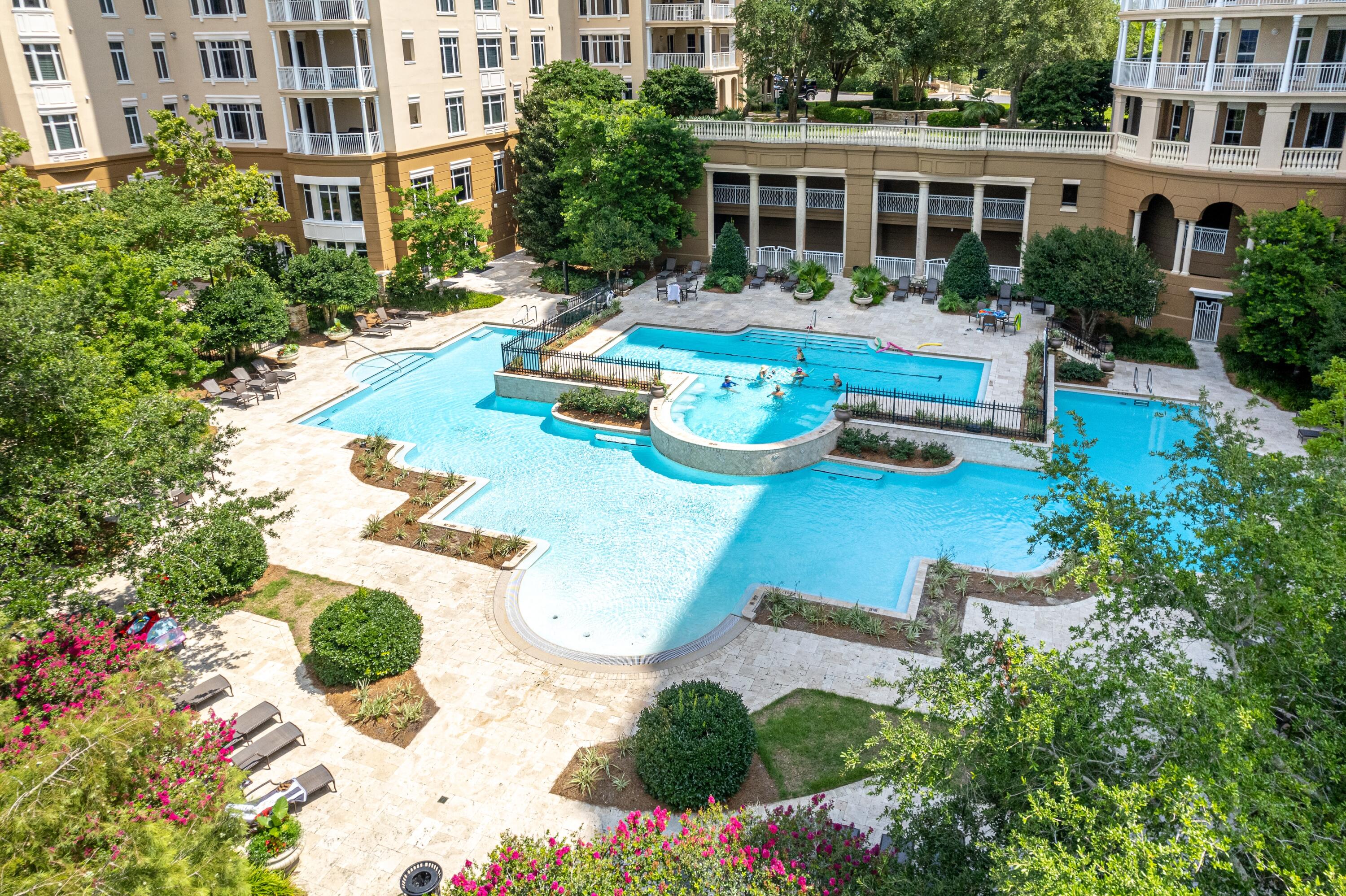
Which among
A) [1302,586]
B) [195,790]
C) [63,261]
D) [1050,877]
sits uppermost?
[63,261]

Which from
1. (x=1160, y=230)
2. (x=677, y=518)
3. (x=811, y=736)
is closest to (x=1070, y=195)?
(x=1160, y=230)

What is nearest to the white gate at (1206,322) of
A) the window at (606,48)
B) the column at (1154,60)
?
the column at (1154,60)

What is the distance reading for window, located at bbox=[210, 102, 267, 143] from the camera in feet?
141

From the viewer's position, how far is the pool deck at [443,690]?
51.4 feet

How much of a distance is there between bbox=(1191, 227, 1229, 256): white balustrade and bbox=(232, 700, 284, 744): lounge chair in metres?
34.5

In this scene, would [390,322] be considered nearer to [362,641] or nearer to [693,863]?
[362,641]

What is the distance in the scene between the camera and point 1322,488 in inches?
487

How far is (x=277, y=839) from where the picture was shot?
14.8m

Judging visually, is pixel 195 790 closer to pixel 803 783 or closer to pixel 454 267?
pixel 803 783

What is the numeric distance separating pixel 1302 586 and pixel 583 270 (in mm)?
38940

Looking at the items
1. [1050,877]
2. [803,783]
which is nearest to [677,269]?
[803,783]

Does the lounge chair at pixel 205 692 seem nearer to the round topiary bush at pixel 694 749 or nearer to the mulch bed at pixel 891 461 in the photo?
the round topiary bush at pixel 694 749

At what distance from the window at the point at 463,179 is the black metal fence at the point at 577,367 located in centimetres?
1483

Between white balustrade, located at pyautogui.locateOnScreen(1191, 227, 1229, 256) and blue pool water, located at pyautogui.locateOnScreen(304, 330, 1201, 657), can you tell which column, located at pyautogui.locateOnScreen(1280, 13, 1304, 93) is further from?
blue pool water, located at pyautogui.locateOnScreen(304, 330, 1201, 657)
